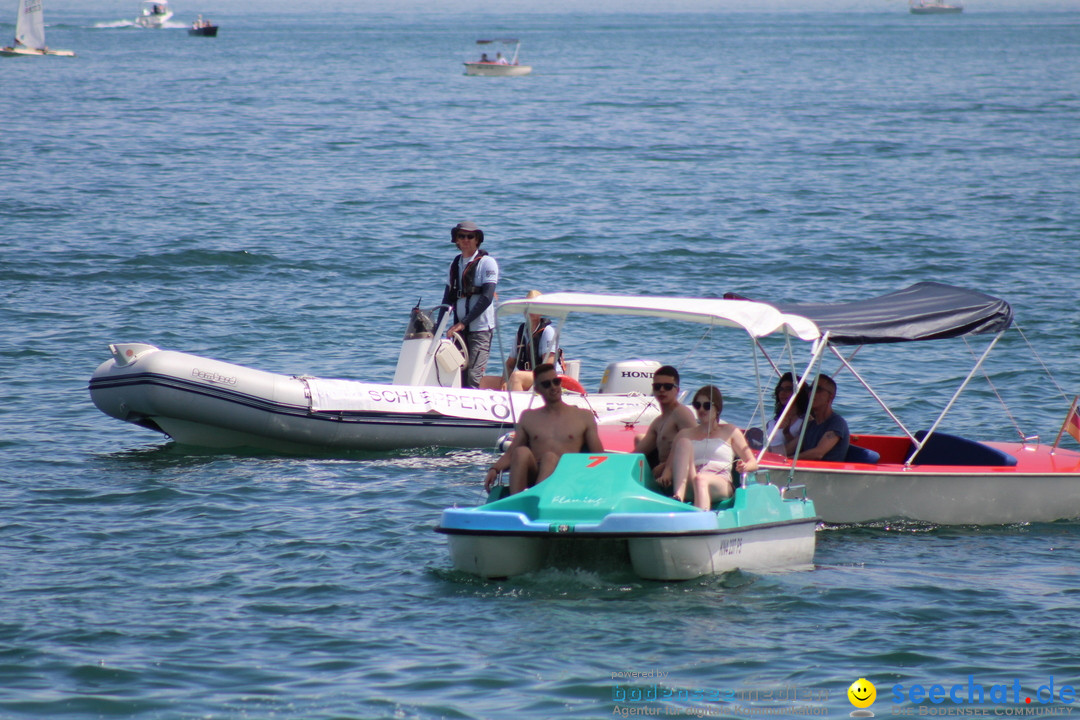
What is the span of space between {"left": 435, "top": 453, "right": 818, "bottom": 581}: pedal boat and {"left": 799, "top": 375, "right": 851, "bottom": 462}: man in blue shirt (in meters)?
1.55

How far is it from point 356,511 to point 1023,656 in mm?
4734

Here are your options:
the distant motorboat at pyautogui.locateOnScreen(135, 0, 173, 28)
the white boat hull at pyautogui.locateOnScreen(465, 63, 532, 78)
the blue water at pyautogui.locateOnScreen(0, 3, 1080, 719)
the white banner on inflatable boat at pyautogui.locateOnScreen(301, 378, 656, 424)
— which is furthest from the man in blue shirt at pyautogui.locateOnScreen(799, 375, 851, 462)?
the distant motorboat at pyautogui.locateOnScreen(135, 0, 173, 28)

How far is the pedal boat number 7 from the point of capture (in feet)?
23.9

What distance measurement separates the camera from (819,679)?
21.5 feet

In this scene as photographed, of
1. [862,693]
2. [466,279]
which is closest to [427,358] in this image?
[466,279]

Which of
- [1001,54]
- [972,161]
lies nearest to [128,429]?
[972,161]

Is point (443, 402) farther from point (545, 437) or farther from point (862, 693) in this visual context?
point (862, 693)

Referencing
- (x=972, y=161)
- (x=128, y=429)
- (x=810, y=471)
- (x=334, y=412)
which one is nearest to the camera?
(x=810, y=471)

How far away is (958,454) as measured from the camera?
9992 millimetres

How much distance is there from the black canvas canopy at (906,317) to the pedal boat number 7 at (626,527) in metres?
1.10

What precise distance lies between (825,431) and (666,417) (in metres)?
1.78

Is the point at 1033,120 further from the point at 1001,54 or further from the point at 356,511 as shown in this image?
the point at 1001,54

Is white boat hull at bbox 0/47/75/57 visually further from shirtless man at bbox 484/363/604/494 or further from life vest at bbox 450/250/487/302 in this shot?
shirtless man at bbox 484/363/604/494

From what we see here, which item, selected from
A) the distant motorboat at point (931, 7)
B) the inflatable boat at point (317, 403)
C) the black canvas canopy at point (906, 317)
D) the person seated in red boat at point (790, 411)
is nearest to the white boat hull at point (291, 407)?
the inflatable boat at point (317, 403)
